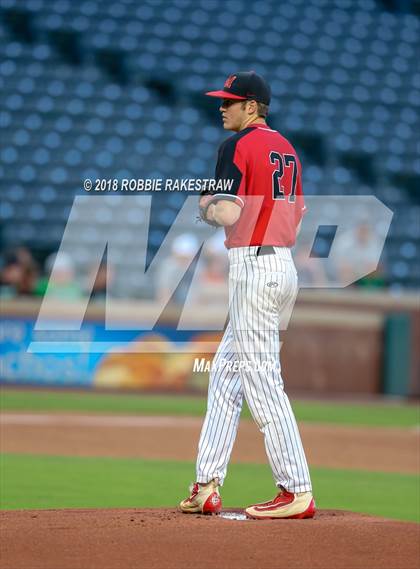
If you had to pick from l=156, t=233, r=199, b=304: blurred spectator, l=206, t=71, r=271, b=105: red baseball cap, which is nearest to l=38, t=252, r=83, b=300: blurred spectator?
l=156, t=233, r=199, b=304: blurred spectator

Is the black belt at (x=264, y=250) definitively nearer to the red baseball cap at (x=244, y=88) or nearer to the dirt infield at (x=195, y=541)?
the red baseball cap at (x=244, y=88)

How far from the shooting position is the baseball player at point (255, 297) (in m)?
5.04

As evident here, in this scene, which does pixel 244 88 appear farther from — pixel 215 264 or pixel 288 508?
pixel 215 264

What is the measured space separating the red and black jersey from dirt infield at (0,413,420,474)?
179 inches

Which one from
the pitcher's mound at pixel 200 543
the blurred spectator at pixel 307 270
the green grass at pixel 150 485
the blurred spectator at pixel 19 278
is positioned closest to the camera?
the pitcher's mound at pixel 200 543

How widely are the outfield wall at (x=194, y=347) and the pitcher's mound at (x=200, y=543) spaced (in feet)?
32.8

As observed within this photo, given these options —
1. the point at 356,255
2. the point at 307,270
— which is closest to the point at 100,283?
the point at 307,270

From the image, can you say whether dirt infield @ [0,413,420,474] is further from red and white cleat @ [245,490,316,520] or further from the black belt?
the black belt

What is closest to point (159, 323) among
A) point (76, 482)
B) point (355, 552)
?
point (76, 482)

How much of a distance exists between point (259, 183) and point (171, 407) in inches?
360

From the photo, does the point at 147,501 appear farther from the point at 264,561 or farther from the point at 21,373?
the point at 21,373

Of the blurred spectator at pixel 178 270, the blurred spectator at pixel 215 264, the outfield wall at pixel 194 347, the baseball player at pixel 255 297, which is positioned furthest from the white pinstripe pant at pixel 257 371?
the blurred spectator at pixel 215 264

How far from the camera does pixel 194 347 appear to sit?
15.3 metres

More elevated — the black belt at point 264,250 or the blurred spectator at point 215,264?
the blurred spectator at point 215,264
